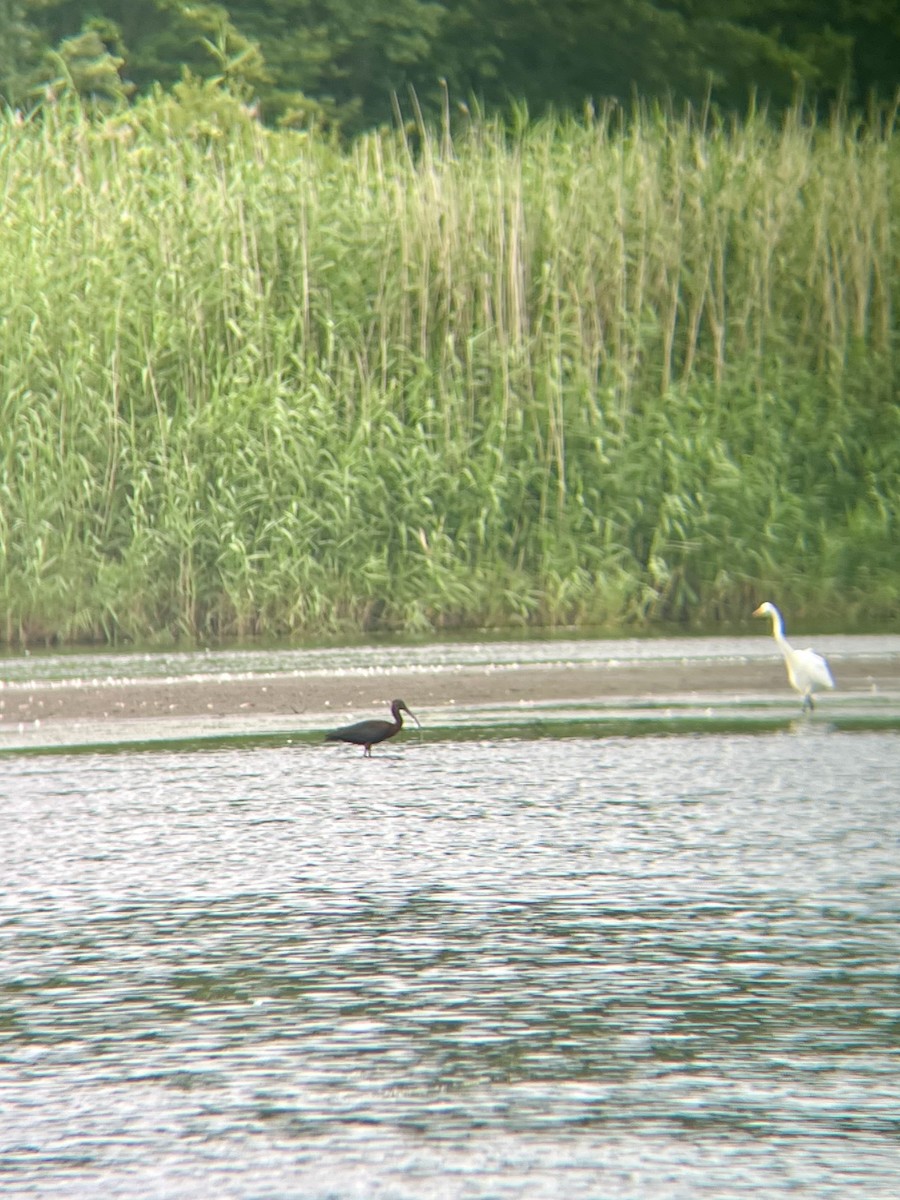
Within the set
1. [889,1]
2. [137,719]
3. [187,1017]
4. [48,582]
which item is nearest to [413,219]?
[48,582]

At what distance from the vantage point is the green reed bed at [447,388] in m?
15.4

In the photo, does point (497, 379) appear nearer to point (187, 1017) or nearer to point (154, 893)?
point (154, 893)

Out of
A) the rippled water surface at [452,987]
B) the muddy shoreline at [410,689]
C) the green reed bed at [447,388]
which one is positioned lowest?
the rippled water surface at [452,987]

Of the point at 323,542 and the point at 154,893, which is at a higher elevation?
the point at 323,542

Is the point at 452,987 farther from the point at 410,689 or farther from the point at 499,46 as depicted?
the point at 499,46

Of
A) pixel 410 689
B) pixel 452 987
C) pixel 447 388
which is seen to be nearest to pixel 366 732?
pixel 410 689

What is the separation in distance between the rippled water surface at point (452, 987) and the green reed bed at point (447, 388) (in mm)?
6212

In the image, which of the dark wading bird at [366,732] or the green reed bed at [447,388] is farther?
the green reed bed at [447,388]

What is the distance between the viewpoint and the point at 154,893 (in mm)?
6777

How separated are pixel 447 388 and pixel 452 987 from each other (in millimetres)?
11196

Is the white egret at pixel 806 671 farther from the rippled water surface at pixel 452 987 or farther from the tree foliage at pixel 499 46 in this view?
the tree foliage at pixel 499 46

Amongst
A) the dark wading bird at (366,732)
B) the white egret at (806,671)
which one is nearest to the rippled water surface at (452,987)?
the dark wading bird at (366,732)

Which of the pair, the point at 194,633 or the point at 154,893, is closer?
the point at 154,893

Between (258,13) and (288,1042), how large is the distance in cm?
2592
